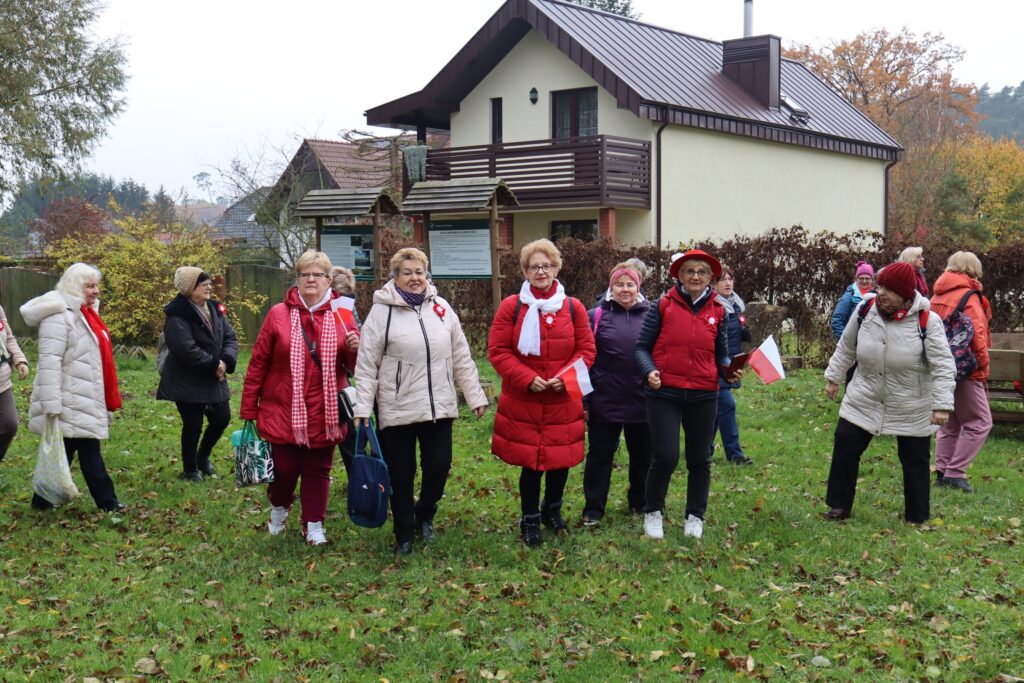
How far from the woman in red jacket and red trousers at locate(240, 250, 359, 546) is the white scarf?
1.11 m

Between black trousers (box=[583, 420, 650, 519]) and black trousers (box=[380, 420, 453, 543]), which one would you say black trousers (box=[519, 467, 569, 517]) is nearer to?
black trousers (box=[583, 420, 650, 519])

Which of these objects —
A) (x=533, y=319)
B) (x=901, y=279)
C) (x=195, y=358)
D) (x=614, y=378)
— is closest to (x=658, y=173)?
(x=195, y=358)

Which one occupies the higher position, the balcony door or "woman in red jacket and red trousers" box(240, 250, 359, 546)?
the balcony door

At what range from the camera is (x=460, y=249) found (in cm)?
1181

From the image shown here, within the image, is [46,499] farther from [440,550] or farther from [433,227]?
[433,227]

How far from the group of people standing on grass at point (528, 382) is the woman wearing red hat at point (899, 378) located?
0.04 ft

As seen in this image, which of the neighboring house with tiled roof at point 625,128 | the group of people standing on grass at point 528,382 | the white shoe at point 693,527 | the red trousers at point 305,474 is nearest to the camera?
the group of people standing on grass at point 528,382

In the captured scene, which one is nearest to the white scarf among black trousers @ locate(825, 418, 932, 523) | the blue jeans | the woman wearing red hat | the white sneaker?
the white sneaker

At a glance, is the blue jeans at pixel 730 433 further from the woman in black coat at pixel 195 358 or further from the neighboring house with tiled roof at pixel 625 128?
the neighboring house with tiled roof at pixel 625 128

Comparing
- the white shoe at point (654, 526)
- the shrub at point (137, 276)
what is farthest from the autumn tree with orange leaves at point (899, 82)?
the white shoe at point (654, 526)

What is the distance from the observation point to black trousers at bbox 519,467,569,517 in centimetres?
686

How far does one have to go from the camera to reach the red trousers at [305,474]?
690 centimetres

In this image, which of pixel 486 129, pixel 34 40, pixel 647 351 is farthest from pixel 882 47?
pixel 647 351

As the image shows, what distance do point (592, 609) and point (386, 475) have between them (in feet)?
5.08
